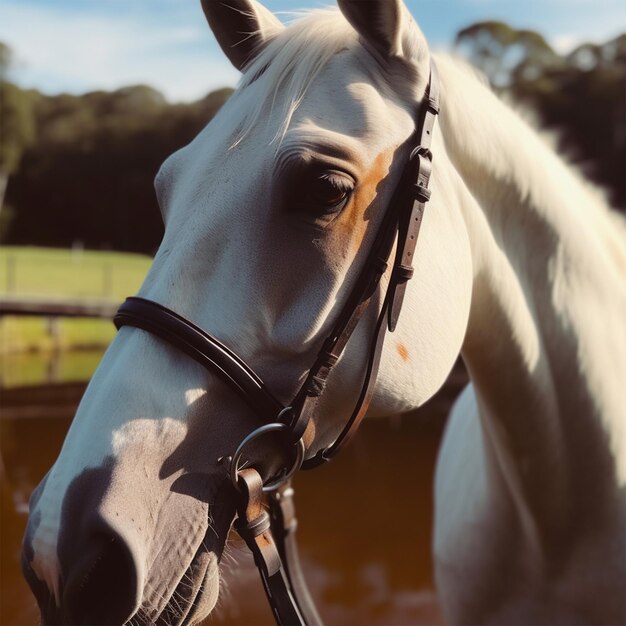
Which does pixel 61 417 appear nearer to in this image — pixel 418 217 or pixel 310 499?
pixel 310 499

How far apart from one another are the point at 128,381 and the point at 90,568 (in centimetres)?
32

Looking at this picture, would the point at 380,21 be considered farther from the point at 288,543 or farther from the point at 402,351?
the point at 288,543

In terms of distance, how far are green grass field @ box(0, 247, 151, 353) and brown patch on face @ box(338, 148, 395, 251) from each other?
62.1ft

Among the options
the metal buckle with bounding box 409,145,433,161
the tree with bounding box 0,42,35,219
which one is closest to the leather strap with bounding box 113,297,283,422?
the metal buckle with bounding box 409,145,433,161

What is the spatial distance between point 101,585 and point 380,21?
1.23 m

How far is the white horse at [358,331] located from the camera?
112 centimetres

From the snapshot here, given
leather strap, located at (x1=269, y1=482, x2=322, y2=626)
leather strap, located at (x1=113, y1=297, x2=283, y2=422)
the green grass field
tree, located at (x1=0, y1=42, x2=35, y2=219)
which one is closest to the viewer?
leather strap, located at (x1=113, y1=297, x2=283, y2=422)

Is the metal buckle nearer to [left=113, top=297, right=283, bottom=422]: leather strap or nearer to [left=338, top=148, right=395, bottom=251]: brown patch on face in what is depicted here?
[left=338, top=148, right=395, bottom=251]: brown patch on face

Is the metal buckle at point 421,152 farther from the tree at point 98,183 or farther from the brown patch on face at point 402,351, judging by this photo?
the tree at point 98,183

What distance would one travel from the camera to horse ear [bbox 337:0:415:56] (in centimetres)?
130

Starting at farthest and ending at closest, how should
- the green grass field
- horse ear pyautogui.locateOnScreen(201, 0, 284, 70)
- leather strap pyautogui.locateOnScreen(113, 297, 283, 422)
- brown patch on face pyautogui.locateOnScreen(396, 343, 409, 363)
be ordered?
the green grass field < horse ear pyautogui.locateOnScreen(201, 0, 284, 70) < brown patch on face pyautogui.locateOnScreen(396, 343, 409, 363) < leather strap pyautogui.locateOnScreen(113, 297, 283, 422)

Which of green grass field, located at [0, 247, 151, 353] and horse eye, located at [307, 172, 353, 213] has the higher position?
horse eye, located at [307, 172, 353, 213]

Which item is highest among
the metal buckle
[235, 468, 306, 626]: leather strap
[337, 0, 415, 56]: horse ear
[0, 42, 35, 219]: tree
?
[337, 0, 415, 56]: horse ear

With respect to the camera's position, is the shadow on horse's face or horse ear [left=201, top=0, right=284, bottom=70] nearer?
the shadow on horse's face
